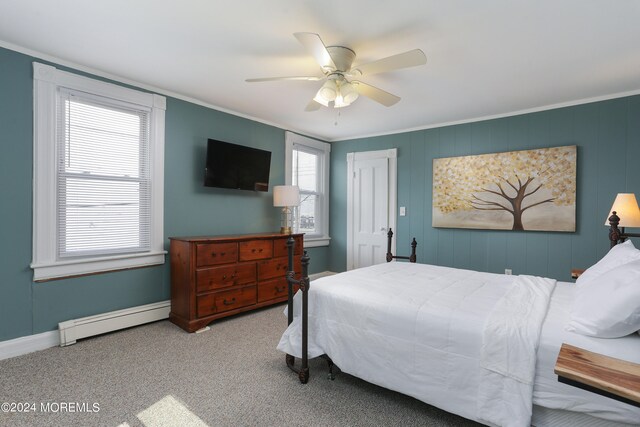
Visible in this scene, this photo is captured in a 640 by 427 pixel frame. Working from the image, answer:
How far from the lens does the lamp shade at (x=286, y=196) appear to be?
13.9 feet

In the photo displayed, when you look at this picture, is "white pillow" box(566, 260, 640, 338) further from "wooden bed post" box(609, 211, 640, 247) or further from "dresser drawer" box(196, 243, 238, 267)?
"dresser drawer" box(196, 243, 238, 267)

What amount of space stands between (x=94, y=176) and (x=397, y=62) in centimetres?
280

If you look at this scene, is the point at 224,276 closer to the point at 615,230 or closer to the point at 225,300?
the point at 225,300

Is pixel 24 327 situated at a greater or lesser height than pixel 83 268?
lesser

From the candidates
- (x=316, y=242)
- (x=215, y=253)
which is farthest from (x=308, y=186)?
(x=215, y=253)

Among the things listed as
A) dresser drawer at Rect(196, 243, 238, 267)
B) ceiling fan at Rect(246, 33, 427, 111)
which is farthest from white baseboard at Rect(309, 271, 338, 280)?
ceiling fan at Rect(246, 33, 427, 111)

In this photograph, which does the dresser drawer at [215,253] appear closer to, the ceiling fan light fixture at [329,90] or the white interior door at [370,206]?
the ceiling fan light fixture at [329,90]

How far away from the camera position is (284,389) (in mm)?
2129

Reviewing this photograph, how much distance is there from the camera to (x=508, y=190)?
3.93 meters

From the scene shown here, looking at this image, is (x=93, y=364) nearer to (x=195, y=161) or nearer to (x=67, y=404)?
(x=67, y=404)

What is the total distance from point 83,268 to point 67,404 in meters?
1.31

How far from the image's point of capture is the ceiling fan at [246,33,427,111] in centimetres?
207

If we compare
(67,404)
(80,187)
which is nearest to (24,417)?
(67,404)

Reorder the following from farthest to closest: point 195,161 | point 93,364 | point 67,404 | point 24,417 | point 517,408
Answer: point 195,161 → point 93,364 → point 67,404 → point 24,417 → point 517,408
